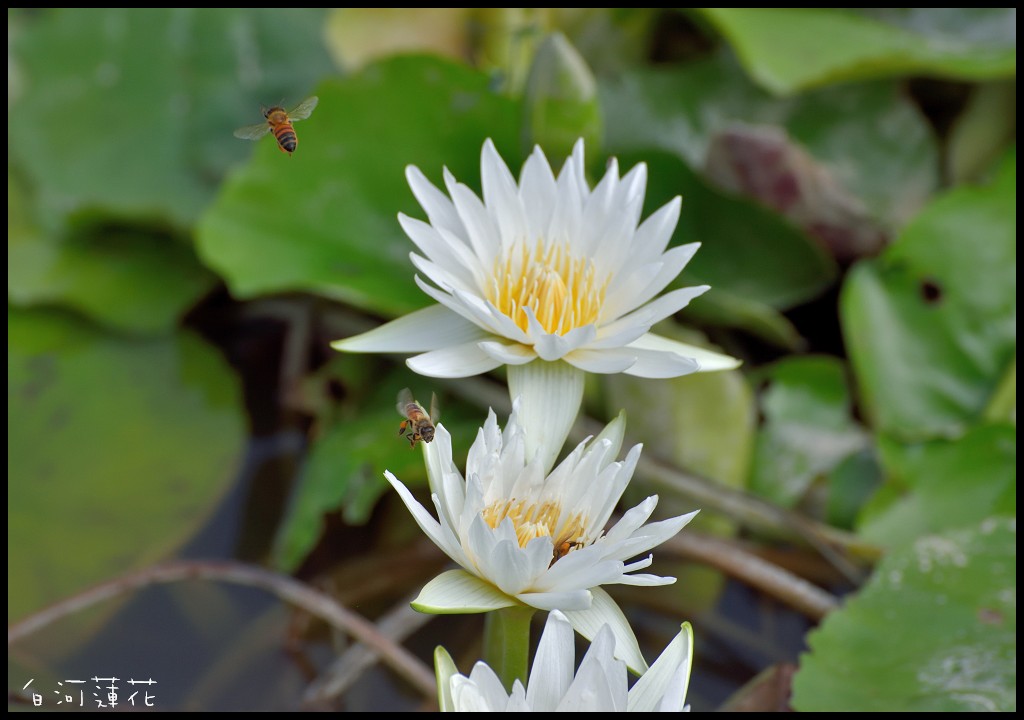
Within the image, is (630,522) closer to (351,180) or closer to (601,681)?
(601,681)

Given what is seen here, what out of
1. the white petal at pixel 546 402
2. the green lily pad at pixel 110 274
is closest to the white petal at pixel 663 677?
the white petal at pixel 546 402

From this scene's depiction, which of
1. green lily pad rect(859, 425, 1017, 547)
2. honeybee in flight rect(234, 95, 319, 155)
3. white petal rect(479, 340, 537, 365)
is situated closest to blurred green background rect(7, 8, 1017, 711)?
green lily pad rect(859, 425, 1017, 547)

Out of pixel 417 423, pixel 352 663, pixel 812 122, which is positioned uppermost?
pixel 812 122

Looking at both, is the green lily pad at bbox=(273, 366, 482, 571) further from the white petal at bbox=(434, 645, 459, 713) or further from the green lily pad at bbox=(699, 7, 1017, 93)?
the green lily pad at bbox=(699, 7, 1017, 93)

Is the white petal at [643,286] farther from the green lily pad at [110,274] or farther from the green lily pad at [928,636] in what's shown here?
the green lily pad at [110,274]

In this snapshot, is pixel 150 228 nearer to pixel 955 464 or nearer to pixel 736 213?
pixel 736 213

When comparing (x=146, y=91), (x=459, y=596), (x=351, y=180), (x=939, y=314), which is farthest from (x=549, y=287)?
(x=146, y=91)
